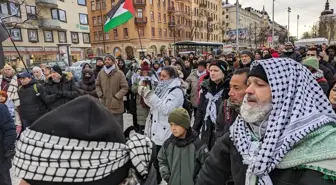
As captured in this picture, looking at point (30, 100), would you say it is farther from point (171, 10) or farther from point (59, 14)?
point (171, 10)

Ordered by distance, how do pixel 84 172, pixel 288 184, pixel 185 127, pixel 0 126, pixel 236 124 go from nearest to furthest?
pixel 84 172, pixel 288 184, pixel 236 124, pixel 185 127, pixel 0 126

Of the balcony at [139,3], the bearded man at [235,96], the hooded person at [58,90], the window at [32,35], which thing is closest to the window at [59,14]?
the window at [32,35]

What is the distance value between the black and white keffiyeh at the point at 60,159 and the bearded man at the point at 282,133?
86 cm

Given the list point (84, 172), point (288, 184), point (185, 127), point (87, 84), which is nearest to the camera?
point (84, 172)

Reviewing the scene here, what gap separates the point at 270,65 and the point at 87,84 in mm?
4862

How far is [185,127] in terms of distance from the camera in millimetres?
3025

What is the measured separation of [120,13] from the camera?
29.7 feet

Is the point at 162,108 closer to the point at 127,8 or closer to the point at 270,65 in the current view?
the point at 270,65

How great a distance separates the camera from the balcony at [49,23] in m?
33.0

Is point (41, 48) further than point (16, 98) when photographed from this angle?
Yes

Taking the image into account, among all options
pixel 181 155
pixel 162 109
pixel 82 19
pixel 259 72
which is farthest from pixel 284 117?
pixel 82 19

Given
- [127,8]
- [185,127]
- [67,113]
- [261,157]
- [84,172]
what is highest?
[127,8]

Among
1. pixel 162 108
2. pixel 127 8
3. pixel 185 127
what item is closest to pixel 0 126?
pixel 162 108

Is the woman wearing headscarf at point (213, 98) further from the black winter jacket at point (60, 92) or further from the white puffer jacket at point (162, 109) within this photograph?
the black winter jacket at point (60, 92)
